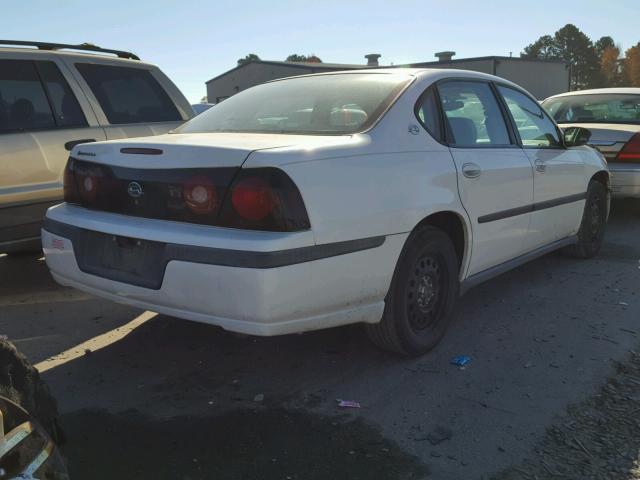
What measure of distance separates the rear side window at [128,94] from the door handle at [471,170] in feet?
9.93

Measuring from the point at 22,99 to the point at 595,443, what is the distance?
4442mm

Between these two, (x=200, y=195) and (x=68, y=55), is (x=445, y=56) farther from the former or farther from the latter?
(x=200, y=195)

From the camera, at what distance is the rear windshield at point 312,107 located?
3.38 meters

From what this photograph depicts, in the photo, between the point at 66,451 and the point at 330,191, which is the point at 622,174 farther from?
the point at 66,451

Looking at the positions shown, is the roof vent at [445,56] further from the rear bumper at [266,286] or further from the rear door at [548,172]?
the rear bumper at [266,286]

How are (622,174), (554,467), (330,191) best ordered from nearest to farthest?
(554,467), (330,191), (622,174)

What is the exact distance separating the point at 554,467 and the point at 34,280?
4.42 metres

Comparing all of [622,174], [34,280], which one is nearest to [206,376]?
[34,280]

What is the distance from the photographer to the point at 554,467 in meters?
2.54

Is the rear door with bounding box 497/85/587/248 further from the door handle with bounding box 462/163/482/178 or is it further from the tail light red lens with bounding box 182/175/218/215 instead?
the tail light red lens with bounding box 182/175/218/215

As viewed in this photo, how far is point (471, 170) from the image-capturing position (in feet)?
12.1

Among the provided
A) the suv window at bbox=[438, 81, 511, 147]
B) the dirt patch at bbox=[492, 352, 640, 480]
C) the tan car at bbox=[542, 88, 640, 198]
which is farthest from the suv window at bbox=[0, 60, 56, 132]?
the tan car at bbox=[542, 88, 640, 198]

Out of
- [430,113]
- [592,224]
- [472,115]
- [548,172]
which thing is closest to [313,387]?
[430,113]

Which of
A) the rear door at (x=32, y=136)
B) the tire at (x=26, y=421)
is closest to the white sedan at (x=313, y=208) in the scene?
the tire at (x=26, y=421)
